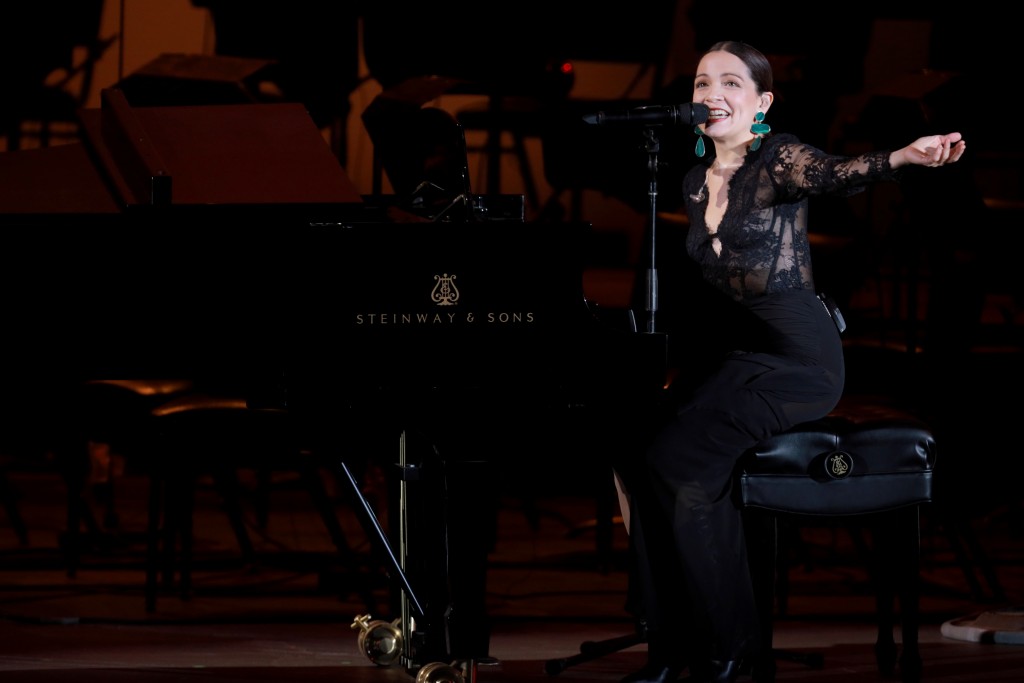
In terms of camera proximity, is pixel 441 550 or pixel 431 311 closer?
pixel 431 311

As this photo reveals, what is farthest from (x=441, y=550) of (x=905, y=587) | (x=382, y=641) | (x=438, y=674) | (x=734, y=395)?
(x=905, y=587)

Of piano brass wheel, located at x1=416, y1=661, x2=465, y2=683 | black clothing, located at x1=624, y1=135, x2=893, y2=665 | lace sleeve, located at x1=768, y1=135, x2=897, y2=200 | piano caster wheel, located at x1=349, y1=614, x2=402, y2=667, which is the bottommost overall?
piano caster wheel, located at x1=349, y1=614, x2=402, y2=667

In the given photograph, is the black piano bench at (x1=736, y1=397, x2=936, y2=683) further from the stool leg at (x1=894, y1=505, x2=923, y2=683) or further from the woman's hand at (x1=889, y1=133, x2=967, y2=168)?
the woman's hand at (x1=889, y1=133, x2=967, y2=168)

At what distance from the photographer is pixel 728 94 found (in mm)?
3250

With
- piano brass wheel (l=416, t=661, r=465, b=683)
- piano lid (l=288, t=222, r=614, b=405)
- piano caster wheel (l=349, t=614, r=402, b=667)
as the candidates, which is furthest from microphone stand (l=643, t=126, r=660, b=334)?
piano caster wheel (l=349, t=614, r=402, b=667)

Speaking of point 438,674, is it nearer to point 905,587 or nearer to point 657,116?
point 905,587

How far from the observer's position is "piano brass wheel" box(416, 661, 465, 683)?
9.78ft

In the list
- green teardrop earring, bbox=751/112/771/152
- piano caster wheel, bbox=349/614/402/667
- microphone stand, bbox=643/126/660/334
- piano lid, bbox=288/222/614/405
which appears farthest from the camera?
piano caster wheel, bbox=349/614/402/667

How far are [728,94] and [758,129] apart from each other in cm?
9

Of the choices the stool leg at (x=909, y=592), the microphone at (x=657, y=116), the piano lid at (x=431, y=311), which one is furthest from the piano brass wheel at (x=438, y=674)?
the microphone at (x=657, y=116)

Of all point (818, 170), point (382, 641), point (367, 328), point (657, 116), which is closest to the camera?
point (367, 328)

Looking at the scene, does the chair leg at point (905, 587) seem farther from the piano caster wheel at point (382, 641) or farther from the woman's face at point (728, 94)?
the piano caster wheel at point (382, 641)

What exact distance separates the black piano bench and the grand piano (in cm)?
42

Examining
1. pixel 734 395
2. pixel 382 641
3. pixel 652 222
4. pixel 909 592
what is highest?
pixel 652 222
